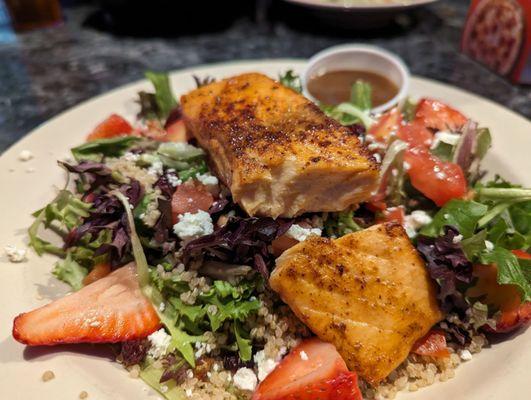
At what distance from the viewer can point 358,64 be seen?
3.62 metres

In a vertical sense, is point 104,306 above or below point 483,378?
above

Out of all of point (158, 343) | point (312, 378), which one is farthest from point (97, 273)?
point (312, 378)

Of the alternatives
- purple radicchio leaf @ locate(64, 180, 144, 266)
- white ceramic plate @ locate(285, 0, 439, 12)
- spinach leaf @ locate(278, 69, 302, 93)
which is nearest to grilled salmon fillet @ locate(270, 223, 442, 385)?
purple radicchio leaf @ locate(64, 180, 144, 266)

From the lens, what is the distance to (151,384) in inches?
80.9

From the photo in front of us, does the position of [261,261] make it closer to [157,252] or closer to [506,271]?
[157,252]

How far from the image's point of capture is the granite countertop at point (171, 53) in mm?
4359

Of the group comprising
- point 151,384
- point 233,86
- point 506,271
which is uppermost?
point 233,86

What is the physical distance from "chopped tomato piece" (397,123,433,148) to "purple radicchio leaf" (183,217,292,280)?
90 cm

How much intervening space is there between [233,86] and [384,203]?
94 centimetres

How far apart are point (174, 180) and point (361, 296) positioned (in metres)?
1.05

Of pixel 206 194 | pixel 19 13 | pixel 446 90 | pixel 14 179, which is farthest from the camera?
pixel 19 13

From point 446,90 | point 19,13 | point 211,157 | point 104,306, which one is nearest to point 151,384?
point 104,306

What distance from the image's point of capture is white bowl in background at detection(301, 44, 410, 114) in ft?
11.2

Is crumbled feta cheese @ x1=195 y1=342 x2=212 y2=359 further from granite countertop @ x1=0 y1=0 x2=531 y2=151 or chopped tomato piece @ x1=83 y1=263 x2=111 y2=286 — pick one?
granite countertop @ x1=0 y1=0 x2=531 y2=151
